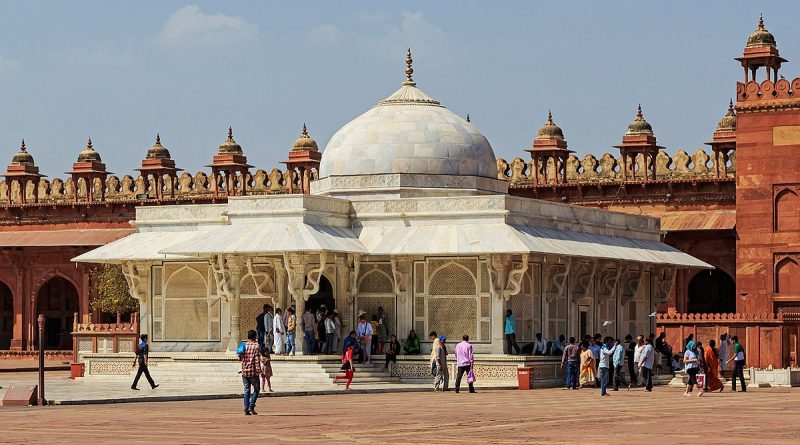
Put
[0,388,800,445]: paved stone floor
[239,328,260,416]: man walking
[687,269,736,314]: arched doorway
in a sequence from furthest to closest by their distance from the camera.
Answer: [687,269,736,314]: arched doorway → [239,328,260,416]: man walking → [0,388,800,445]: paved stone floor

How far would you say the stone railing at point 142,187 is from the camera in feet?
157

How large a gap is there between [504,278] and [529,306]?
1328 mm

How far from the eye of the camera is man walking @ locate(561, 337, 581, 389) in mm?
27391

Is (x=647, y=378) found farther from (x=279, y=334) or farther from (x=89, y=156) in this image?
(x=89, y=156)

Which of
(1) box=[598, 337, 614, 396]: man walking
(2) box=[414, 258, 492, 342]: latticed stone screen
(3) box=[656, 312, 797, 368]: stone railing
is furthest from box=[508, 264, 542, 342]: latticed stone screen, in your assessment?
(3) box=[656, 312, 797, 368]: stone railing

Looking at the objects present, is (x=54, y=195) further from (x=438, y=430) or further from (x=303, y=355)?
(x=438, y=430)

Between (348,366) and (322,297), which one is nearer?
(348,366)

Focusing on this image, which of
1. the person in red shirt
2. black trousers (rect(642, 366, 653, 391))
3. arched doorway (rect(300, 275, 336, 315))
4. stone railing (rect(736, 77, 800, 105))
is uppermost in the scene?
stone railing (rect(736, 77, 800, 105))

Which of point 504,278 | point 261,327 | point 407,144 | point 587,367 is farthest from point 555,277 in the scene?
point 261,327

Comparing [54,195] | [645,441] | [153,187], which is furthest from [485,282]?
[54,195]

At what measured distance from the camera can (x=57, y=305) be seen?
53.2 metres

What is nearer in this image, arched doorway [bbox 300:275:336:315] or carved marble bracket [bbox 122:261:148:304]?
arched doorway [bbox 300:275:336:315]

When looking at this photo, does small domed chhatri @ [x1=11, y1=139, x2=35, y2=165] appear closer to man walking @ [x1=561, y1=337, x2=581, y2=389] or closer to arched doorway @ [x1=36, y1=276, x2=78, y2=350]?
arched doorway @ [x1=36, y1=276, x2=78, y2=350]

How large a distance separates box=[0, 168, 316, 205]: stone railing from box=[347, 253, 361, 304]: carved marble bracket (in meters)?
18.0
